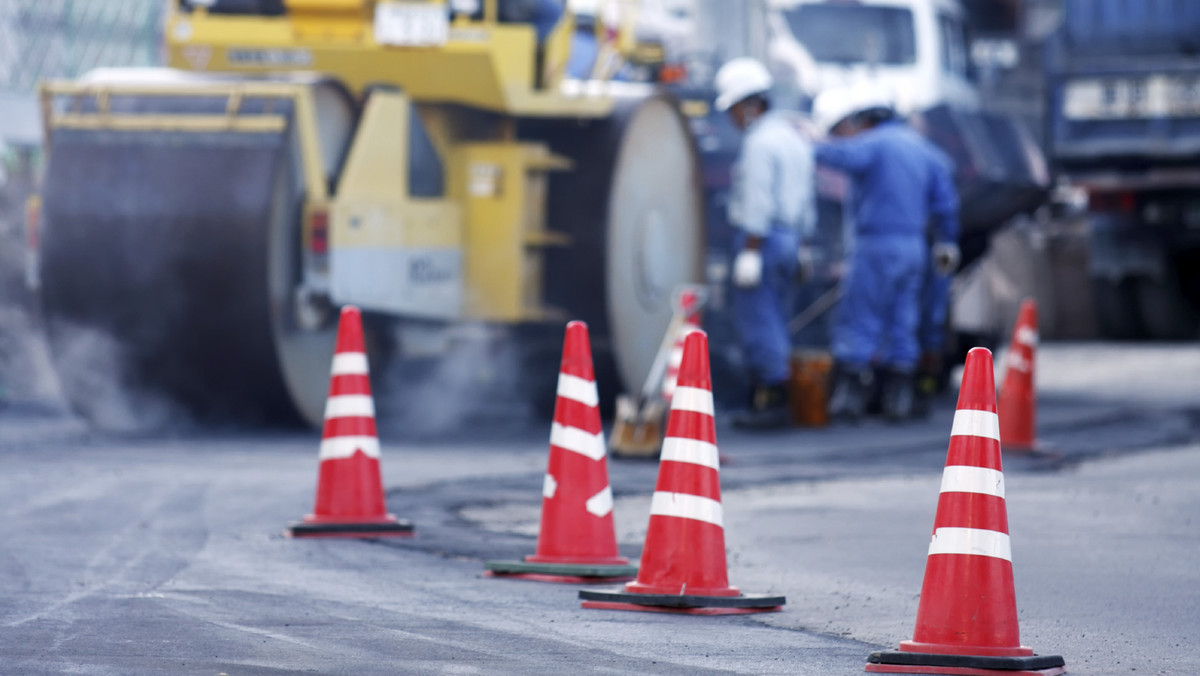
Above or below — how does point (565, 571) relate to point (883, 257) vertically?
below

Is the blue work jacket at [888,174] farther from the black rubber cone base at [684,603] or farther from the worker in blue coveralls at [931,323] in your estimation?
the black rubber cone base at [684,603]

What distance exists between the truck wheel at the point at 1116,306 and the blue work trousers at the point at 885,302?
6992 mm

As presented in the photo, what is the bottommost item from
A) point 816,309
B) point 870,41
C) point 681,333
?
point 681,333

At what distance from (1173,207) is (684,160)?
676 centimetres

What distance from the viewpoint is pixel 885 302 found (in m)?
12.2

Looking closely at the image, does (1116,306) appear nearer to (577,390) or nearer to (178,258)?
(178,258)

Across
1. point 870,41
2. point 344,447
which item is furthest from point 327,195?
point 870,41

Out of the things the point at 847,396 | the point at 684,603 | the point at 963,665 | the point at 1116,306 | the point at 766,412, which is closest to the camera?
the point at 963,665

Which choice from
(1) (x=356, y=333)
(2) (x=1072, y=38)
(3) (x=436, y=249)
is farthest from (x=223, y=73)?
(2) (x=1072, y=38)

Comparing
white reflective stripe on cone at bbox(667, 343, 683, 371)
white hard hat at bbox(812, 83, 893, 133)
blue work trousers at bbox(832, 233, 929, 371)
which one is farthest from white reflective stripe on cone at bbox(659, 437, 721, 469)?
white hard hat at bbox(812, 83, 893, 133)

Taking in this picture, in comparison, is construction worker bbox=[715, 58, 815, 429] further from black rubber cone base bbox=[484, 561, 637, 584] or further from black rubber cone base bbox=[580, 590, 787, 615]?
black rubber cone base bbox=[580, 590, 787, 615]

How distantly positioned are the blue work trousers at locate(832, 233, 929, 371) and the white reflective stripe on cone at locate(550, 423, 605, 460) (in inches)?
254

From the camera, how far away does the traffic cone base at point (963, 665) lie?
4.41m

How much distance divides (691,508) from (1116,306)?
1437 cm
